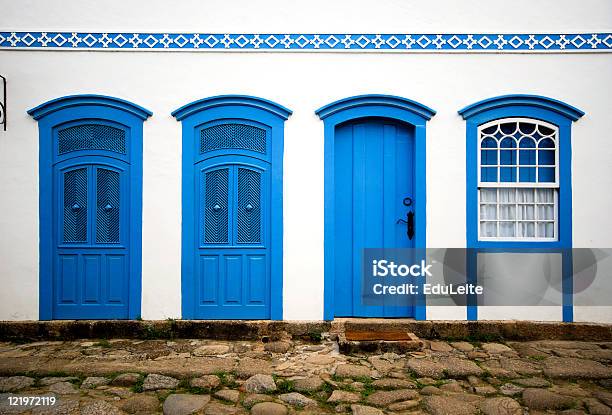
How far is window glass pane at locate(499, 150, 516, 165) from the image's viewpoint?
5746 millimetres

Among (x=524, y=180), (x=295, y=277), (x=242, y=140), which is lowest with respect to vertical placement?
(x=295, y=277)

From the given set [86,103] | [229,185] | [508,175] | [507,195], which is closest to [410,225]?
[507,195]

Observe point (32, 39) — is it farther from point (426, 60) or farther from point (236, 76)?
point (426, 60)

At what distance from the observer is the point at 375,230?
5820 mm

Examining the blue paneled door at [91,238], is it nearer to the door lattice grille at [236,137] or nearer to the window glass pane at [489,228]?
the door lattice grille at [236,137]

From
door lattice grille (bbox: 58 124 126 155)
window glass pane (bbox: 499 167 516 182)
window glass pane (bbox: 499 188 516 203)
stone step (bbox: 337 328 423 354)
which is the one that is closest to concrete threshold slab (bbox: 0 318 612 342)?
stone step (bbox: 337 328 423 354)

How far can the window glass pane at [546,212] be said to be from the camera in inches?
226

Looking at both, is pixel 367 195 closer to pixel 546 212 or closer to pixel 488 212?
pixel 488 212

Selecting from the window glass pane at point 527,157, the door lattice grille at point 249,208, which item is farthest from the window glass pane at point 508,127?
the door lattice grille at point 249,208

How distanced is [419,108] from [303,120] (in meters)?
1.50

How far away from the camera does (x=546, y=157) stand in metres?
5.75

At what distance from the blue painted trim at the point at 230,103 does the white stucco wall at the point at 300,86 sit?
10cm

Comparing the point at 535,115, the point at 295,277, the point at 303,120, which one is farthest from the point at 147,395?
the point at 535,115

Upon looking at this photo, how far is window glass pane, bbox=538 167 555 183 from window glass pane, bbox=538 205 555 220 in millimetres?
343
